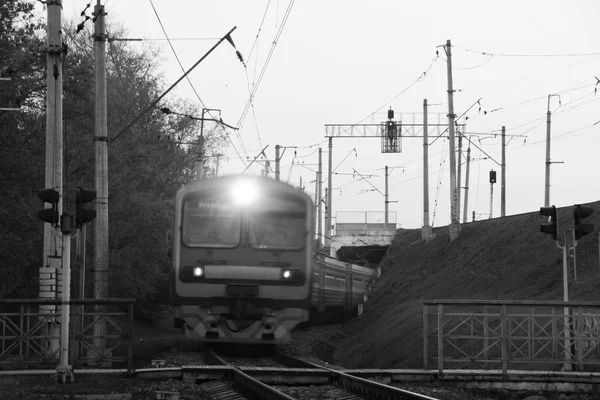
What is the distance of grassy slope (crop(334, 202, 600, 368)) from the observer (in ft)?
91.9

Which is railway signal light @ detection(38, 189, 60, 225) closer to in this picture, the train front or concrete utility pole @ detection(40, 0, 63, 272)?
the train front

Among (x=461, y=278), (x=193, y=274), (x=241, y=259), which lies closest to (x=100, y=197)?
(x=193, y=274)

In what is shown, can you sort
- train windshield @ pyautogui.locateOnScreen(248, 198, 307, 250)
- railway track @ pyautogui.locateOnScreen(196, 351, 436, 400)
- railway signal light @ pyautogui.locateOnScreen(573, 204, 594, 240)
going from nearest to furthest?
railway track @ pyautogui.locateOnScreen(196, 351, 436, 400), train windshield @ pyautogui.locateOnScreen(248, 198, 307, 250), railway signal light @ pyautogui.locateOnScreen(573, 204, 594, 240)

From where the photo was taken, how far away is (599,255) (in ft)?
90.7

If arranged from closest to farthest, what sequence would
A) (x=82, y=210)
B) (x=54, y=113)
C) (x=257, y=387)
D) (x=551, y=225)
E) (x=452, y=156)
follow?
(x=257, y=387) < (x=82, y=210) < (x=551, y=225) < (x=54, y=113) < (x=452, y=156)

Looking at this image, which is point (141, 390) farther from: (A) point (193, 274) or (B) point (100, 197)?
(B) point (100, 197)

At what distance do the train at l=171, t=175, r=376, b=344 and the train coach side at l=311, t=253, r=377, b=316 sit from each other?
647 centimetres

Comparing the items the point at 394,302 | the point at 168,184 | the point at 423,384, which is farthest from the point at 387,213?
the point at 423,384

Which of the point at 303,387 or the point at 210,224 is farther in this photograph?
the point at 210,224

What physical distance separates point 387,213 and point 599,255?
53110mm

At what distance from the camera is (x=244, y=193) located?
19125 millimetres

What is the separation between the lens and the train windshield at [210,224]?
1883 cm

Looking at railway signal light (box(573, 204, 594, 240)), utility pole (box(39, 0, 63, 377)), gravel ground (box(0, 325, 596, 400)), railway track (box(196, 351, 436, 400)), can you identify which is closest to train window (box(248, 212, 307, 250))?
railway track (box(196, 351, 436, 400))

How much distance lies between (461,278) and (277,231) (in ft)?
60.1
